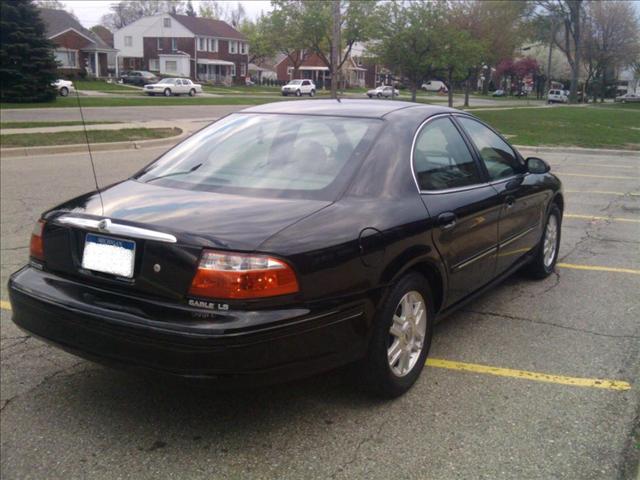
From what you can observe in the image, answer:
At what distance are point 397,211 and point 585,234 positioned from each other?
4.97 m

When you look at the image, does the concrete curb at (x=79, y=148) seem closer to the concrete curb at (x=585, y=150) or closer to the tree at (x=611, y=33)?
the concrete curb at (x=585, y=150)

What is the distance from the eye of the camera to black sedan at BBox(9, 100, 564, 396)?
9.15ft

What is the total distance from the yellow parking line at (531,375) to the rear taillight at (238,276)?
159cm

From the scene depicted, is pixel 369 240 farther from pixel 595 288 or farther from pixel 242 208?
pixel 595 288

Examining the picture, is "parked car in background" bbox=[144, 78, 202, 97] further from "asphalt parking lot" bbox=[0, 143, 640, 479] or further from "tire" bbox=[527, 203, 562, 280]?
"asphalt parking lot" bbox=[0, 143, 640, 479]

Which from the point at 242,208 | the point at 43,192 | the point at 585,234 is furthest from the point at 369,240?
the point at 43,192

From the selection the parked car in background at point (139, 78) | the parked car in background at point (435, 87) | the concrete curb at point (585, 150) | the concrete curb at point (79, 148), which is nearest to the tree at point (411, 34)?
the concrete curb at point (585, 150)

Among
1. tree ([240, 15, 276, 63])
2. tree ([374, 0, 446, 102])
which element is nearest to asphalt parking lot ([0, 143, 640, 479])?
tree ([374, 0, 446, 102])

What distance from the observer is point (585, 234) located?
7.57 meters

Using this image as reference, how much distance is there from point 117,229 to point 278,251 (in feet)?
2.58

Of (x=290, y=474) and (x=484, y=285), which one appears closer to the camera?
(x=290, y=474)

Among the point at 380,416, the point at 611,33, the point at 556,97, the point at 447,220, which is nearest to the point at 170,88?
the point at 556,97

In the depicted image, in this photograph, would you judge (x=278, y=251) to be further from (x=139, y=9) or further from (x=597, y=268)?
(x=139, y=9)

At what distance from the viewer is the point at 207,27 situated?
7900 cm
